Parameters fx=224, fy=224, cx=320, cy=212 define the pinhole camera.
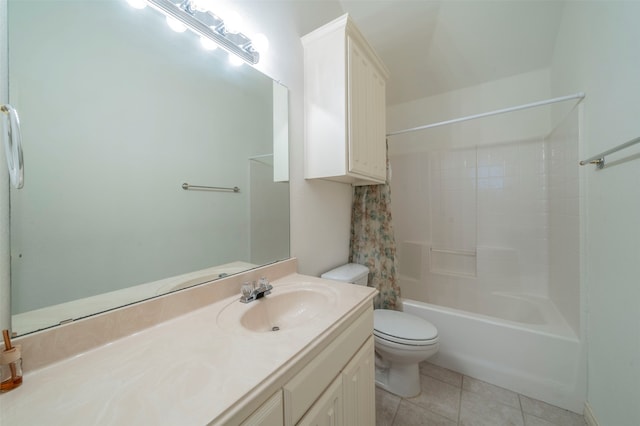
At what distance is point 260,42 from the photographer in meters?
1.12

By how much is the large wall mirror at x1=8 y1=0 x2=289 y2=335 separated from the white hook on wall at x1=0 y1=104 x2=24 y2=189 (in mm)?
48

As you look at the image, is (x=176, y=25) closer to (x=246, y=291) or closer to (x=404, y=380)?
(x=246, y=291)

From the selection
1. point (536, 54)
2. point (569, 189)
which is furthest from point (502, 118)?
point (569, 189)

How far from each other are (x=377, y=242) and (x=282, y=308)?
1.07 meters

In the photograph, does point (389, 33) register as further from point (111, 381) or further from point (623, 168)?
point (111, 381)

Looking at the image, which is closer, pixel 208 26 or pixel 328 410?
pixel 328 410

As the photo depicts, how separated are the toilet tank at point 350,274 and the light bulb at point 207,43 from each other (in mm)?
1330

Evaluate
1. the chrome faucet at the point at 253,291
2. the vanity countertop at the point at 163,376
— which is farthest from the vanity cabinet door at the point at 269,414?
the chrome faucet at the point at 253,291

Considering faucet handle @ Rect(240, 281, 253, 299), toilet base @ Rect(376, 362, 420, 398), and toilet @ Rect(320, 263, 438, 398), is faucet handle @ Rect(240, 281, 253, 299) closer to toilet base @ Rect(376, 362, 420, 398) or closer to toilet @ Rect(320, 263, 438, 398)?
toilet @ Rect(320, 263, 438, 398)

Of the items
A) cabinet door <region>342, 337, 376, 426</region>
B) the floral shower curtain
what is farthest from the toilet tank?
cabinet door <region>342, 337, 376, 426</region>

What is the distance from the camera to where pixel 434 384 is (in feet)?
4.89

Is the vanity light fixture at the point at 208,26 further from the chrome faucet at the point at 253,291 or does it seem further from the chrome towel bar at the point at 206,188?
the chrome faucet at the point at 253,291

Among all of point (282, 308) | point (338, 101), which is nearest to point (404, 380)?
point (282, 308)

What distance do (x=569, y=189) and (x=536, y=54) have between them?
1.22m
